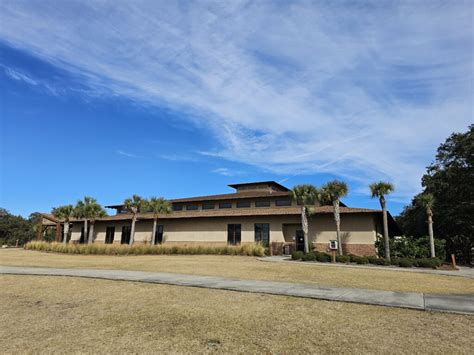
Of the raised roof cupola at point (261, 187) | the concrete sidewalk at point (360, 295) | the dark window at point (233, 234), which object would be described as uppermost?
the raised roof cupola at point (261, 187)

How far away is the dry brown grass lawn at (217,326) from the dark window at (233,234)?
23765mm

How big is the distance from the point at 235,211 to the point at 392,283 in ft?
74.9

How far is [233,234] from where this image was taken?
33.3 m

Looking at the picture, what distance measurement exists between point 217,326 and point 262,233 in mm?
25950

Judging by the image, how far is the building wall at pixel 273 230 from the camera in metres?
27.3

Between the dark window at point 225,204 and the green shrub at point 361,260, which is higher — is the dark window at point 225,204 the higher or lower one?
the higher one

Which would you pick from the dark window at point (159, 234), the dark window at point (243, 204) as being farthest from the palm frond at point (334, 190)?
the dark window at point (159, 234)

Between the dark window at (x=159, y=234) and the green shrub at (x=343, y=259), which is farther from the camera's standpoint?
the dark window at (x=159, y=234)

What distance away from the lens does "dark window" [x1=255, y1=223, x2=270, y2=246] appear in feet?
104

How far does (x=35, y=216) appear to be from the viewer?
8744 centimetres

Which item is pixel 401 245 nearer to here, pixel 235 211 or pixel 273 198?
pixel 273 198

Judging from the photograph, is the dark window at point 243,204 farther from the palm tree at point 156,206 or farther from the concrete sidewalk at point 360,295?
the concrete sidewalk at point 360,295

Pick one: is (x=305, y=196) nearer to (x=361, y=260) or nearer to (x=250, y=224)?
(x=361, y=260)

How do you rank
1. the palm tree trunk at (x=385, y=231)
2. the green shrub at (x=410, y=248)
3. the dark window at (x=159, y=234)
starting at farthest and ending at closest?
the dark window at (x=159, y=234), the green shrub at (x=410, y=248), the palm tree trunk at (x=385, y=231)
